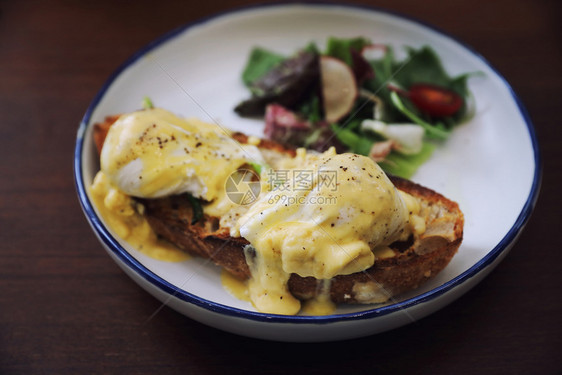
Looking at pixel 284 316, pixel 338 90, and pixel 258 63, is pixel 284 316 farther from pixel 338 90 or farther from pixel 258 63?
pixel 258 63

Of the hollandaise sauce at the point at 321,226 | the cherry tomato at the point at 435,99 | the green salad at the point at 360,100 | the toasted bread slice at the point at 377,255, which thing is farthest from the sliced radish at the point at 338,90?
the hollandaise sauce at the point at 321,226

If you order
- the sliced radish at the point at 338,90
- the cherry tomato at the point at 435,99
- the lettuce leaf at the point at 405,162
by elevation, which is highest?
the cherry tomato at the point at 435,99

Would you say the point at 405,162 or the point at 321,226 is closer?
the point at 321,226

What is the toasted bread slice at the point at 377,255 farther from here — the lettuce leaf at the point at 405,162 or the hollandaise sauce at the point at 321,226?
the lettuce leaf at the point at 405,162

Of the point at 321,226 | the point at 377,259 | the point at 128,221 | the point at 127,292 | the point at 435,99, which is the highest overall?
the point at 435,99

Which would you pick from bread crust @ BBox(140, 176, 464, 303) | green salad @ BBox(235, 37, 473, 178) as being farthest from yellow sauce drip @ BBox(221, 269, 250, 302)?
green salad @ BBox(235, 37, 473, 178)

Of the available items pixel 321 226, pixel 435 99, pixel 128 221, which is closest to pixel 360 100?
pixel 435 99

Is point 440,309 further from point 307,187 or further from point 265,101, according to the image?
point 265,101
